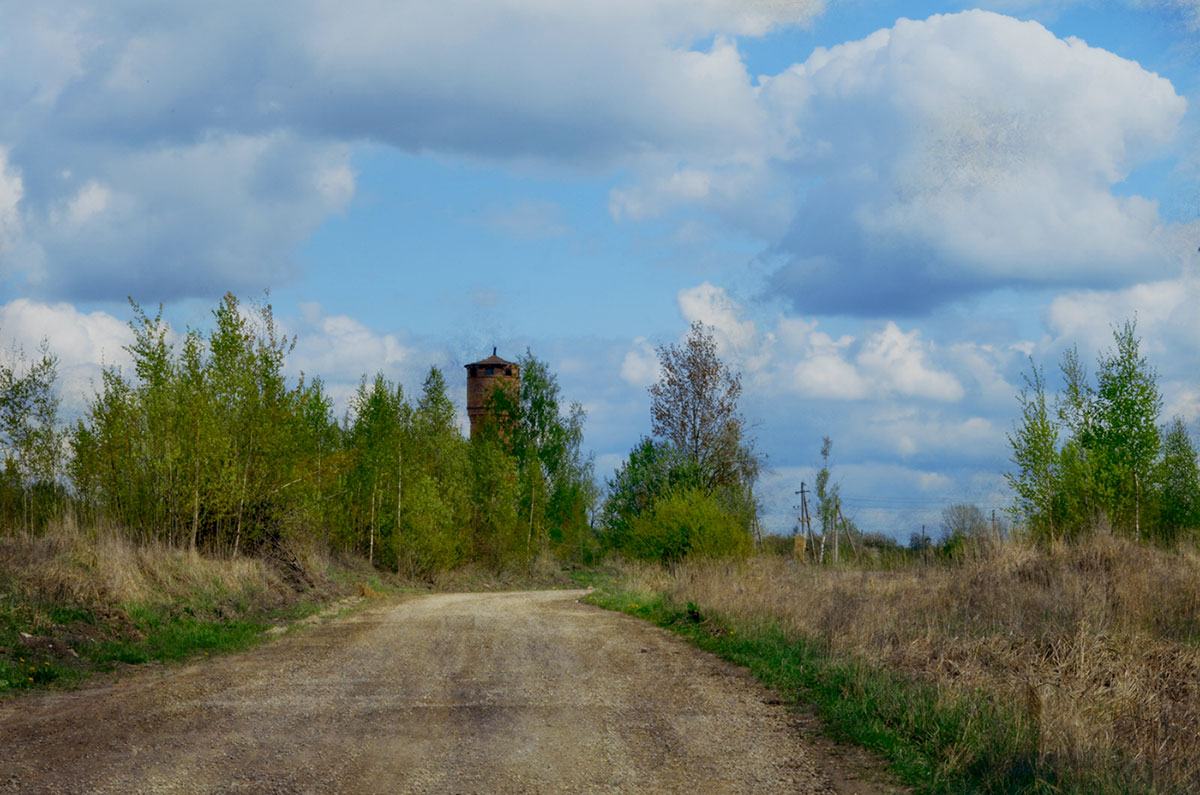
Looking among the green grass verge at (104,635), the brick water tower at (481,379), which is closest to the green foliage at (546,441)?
the brick water tower at (481,379)

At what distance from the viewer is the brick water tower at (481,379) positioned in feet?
182

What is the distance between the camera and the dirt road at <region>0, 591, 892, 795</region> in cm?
667

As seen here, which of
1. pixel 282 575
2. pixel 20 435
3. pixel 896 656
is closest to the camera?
pixel 896 656

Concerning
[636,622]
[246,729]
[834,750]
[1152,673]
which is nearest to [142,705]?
[246,729]

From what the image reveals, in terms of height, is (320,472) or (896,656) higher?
(320,472)

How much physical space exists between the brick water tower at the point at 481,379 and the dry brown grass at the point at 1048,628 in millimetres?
33504

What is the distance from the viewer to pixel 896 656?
11039 mm

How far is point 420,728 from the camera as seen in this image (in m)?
8.21

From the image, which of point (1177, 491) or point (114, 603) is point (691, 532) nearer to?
point (114, 603)

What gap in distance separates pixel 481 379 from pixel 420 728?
4905 cm

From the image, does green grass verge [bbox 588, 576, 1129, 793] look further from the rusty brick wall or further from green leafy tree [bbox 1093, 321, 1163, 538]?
the rusty brick wall

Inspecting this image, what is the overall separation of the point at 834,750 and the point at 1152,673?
648 cm

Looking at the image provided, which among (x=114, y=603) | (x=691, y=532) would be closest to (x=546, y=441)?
(x=691, y=532)

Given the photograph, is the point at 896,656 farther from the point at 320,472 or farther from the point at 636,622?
the point at 320,472
